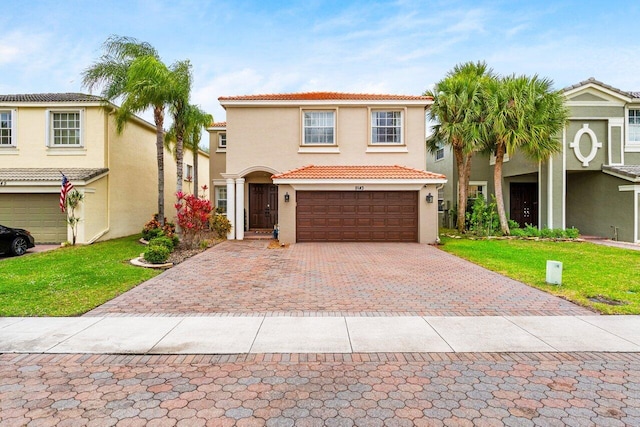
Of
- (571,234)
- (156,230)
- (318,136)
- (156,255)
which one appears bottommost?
(156,255)

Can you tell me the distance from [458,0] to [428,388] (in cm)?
1605

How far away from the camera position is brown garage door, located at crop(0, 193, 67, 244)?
16.2 m

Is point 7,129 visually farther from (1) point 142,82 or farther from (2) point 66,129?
(1) point 142,82

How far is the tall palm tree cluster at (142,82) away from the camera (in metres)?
15.2

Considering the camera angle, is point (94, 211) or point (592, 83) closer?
point (94, 211)

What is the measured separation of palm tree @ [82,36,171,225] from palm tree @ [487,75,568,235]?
1491 cm

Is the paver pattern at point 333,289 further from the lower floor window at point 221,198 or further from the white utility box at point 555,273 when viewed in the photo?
the lower floor window at point 221,198

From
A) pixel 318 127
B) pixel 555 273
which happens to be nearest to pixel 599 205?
pixel 555 273

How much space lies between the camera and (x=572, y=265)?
1123 centimetres

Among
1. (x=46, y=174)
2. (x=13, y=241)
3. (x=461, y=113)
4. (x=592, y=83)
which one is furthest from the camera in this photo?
(x=592, y=83)

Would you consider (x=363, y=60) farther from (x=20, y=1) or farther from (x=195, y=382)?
(x=195, y=382)

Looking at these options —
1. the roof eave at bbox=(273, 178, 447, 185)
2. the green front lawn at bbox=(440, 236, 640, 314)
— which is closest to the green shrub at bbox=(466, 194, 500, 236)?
the green front lawn at bbox=(440, 236, 640, 314)

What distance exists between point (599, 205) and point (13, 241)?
86.3ft

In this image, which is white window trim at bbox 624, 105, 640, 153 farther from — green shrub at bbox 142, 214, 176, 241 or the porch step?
green shrub at bbox 142, 214, 176, 241
